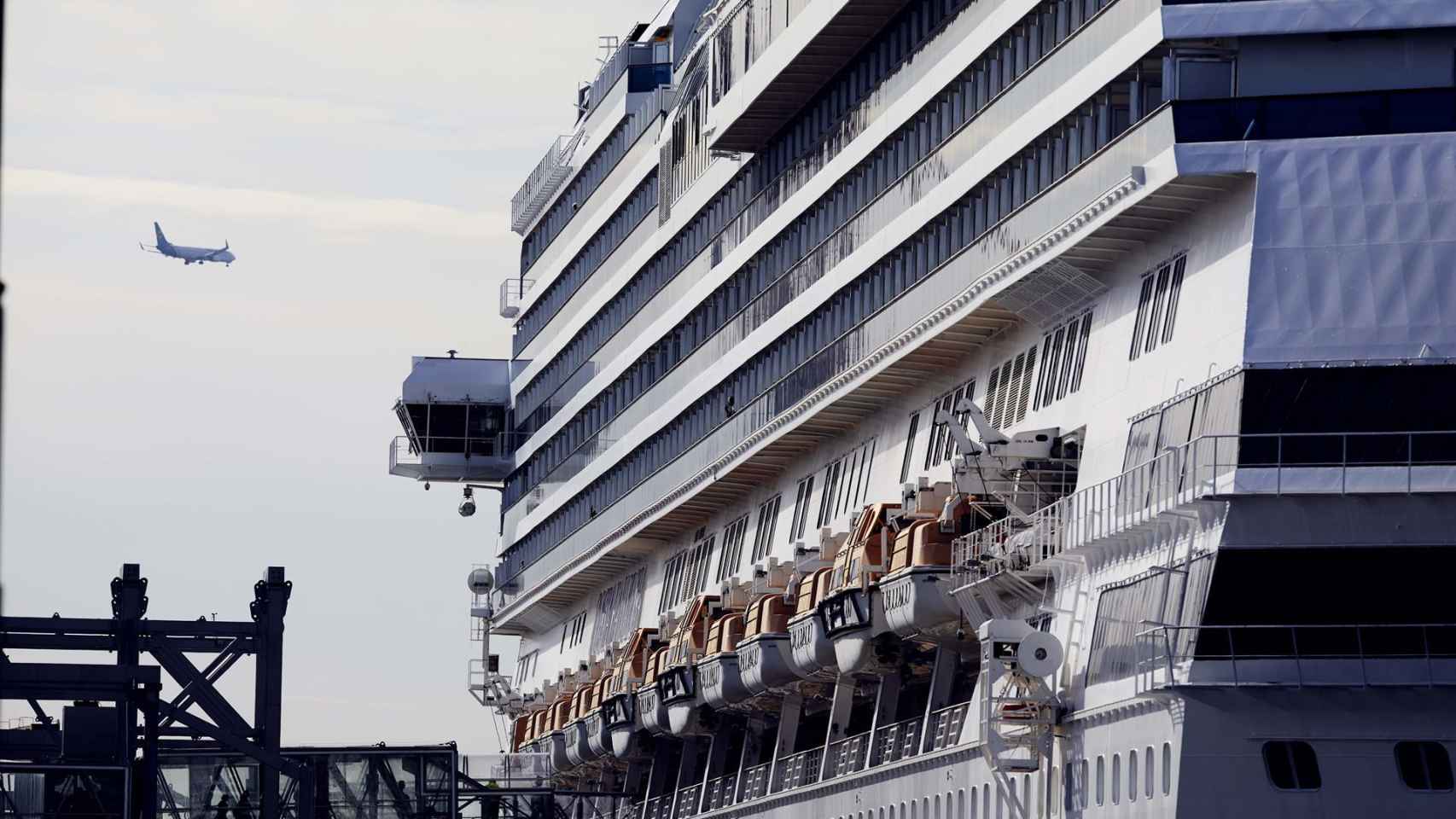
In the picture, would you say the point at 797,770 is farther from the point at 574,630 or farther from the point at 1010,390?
the point at 574,630

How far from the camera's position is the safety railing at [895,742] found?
4319 cm

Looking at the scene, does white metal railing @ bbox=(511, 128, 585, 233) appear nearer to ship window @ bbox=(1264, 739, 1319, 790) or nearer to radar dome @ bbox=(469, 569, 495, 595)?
radar dome @ bbox=(469, 569, 495, 595)

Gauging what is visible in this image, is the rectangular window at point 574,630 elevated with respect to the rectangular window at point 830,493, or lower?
elevated

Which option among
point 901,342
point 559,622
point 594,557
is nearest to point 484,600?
point 559,622

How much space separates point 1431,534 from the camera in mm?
28391

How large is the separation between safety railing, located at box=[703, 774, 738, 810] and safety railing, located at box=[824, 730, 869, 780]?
9.86m

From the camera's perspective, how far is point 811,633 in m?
46.9

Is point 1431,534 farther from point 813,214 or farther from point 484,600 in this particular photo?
point 484,600

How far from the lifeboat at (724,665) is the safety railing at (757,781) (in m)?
1.78

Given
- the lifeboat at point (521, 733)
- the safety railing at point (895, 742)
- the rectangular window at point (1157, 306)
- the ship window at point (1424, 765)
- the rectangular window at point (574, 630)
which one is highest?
the rectangular window at point (574, 630)

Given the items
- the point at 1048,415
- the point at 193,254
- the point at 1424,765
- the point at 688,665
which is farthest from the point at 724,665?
the point at 193,254

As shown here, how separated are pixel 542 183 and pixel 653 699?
2947 cm

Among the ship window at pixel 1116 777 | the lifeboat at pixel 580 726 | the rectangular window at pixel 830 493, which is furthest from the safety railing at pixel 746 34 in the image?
the ship window at pixel 1116 777

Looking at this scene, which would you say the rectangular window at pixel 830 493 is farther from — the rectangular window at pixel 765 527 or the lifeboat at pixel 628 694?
the lifeboat at pixel 628 694
